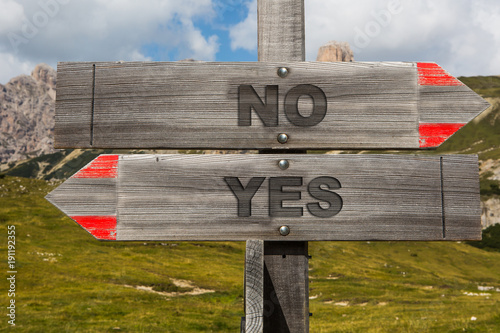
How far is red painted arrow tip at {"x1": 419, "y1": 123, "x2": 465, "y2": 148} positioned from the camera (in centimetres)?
317

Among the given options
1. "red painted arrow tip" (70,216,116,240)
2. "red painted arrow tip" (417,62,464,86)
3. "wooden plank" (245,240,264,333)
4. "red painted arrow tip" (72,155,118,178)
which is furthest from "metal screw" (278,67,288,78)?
"red painted arrow tip" (70,216,116,240)

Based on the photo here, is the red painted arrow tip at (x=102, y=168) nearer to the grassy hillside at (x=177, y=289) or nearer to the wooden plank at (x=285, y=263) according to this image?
the wooden plank at (x=285, y=263)

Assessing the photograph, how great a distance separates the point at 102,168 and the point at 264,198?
1.42 meters

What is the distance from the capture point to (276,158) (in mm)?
3145

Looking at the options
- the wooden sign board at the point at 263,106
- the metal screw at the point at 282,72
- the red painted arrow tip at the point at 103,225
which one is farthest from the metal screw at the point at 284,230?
the red painted arrow tip at the point at 103,225

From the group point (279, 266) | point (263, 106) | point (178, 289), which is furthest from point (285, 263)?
Answer: point (178, 289)

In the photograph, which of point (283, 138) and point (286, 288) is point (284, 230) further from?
point (283, 138)

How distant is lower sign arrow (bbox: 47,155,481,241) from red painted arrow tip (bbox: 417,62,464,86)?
2.14 ft

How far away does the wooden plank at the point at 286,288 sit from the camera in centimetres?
305

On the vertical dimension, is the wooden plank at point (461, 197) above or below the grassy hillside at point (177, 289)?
above

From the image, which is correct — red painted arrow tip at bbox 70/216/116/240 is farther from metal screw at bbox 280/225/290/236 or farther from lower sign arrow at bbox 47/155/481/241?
metal screw at bbox 280/225/290/236

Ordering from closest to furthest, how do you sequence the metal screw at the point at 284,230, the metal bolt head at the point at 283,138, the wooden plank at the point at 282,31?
the metal screw at the point at 284,230 → the metal bolt head at the point at 283,138 → the wooden plank at the point at 282,31

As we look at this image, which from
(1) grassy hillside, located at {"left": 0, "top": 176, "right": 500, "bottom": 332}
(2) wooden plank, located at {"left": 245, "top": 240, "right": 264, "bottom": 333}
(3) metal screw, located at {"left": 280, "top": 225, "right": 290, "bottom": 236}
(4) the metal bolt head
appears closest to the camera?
(2) wooden plank, located at {"left": 245, "top": 240, "right": 264, "bottom": 333}

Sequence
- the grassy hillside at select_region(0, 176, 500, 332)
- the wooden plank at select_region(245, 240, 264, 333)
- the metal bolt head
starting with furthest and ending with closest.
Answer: the grassy hillside at select_region(0, 176, 500, 332), the metal bolt head, the wooden plank at select_region(245, 240, 264, 333)
